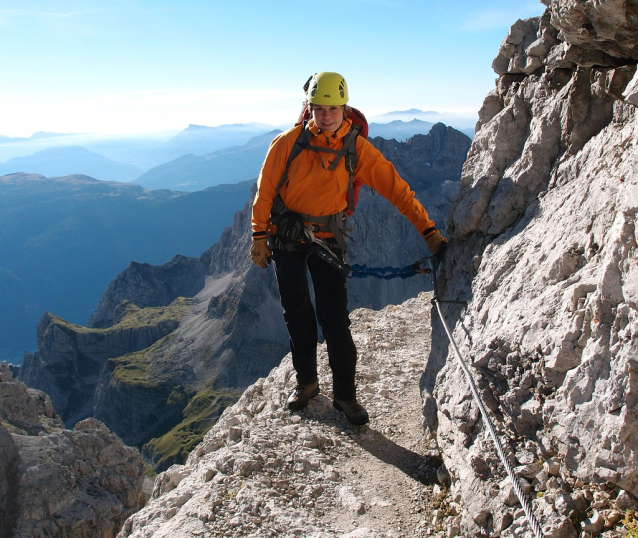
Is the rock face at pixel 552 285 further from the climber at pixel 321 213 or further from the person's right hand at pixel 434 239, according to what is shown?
the climber at pixel 321 213

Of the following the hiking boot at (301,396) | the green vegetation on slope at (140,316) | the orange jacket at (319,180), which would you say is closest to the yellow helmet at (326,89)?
the orange jacket at (319,180)

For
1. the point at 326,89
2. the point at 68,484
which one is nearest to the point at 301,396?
the point at 326,89

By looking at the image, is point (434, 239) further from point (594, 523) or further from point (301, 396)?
point (594, 523)

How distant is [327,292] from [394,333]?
18.3ft

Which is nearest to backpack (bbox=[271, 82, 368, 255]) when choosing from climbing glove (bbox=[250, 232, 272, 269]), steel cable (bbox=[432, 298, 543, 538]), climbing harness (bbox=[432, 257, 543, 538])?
climbing glove (bbox=[250, 232, 272, 269])

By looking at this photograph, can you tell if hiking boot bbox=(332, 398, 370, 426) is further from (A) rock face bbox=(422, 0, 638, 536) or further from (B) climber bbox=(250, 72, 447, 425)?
(A) rock face bbox=(422, 0, 638, 536)

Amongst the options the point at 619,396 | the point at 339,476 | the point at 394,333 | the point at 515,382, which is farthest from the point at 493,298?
the point at 394,333

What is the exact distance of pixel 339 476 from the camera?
7.04 metres

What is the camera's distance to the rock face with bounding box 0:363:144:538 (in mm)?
28109

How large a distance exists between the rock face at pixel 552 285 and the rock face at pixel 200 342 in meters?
122

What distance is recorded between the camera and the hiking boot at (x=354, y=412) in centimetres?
832

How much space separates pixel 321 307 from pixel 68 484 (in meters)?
29.7

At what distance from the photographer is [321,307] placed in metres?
8.21

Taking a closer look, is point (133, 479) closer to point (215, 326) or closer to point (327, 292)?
point (327, 292)
